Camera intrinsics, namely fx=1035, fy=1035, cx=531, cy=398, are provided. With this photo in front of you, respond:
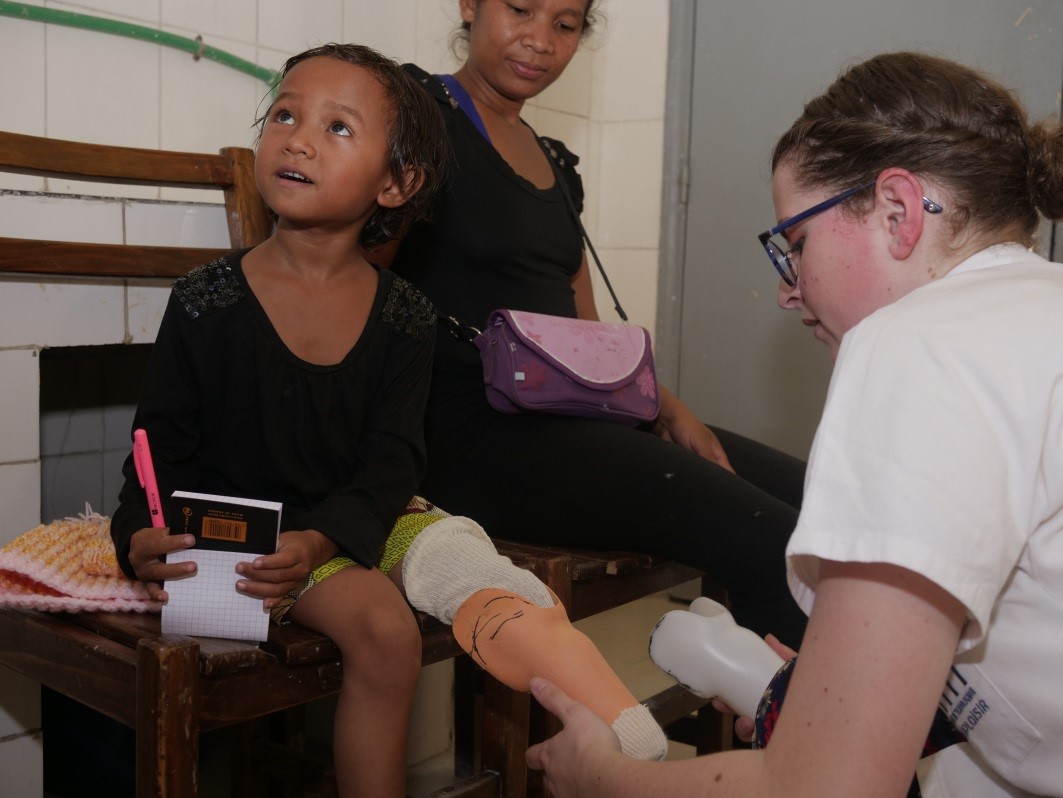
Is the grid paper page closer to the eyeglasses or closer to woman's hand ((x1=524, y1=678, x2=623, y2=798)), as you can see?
woman's hand ((x1=524, y1=678, x2=623, y2=798))

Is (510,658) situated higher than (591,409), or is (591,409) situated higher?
(591,409)

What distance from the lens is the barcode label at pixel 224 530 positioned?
3.69ft

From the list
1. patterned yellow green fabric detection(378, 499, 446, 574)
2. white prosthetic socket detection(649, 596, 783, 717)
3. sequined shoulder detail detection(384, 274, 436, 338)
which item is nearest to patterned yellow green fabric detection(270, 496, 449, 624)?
patterned yellow green fabric detection(378, 499, 446, 574)

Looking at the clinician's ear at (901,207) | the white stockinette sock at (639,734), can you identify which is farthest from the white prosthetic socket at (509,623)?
the clinician's ear at (901,207)

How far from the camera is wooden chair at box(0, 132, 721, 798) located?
1.05 m

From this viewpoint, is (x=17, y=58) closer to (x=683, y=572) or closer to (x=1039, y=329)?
(x=683, y=572)

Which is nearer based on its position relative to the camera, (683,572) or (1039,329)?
(1039,329)

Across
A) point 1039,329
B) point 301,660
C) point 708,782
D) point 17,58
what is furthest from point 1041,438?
point 17,58

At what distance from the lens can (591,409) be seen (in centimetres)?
160

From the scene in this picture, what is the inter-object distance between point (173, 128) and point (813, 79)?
1.69 metres

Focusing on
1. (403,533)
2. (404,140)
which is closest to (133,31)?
(404,140)

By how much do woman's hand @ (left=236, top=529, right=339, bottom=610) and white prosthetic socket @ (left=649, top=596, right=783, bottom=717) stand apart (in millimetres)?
409

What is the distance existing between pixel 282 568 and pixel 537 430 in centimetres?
52

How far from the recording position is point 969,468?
64 centimetres
